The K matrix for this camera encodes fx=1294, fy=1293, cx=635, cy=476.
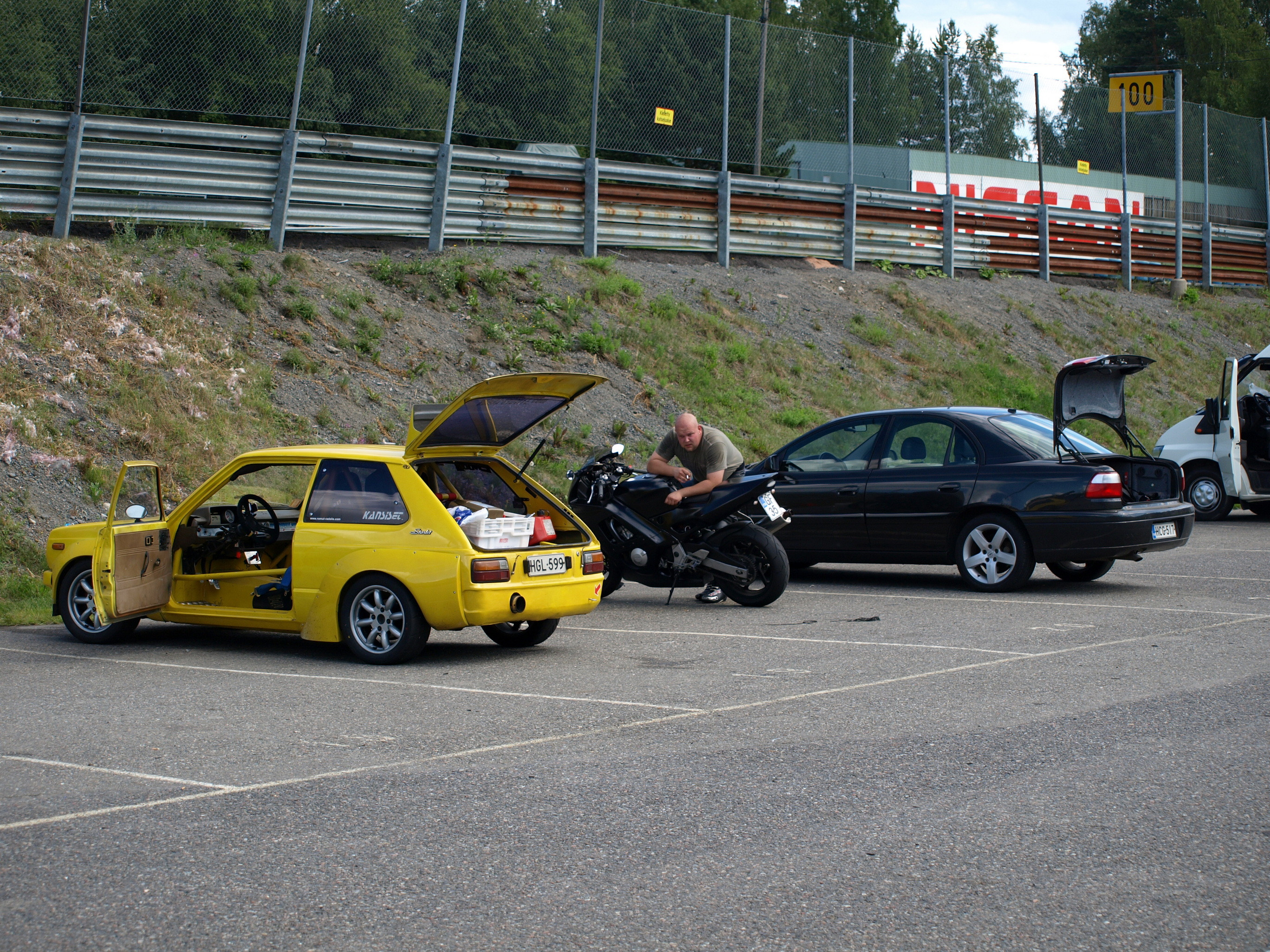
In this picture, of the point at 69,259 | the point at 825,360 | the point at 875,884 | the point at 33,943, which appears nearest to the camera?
the point at 33,943

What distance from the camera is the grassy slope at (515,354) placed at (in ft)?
44.5

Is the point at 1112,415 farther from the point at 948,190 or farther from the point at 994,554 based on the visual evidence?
the point at 948,190

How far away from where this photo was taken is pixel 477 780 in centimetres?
534

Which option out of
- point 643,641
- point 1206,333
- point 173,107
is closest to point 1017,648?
point 643,641

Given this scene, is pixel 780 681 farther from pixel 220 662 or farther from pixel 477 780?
pixel 220 662

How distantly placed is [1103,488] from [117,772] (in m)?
8.10

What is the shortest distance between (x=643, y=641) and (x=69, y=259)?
32.7 feet

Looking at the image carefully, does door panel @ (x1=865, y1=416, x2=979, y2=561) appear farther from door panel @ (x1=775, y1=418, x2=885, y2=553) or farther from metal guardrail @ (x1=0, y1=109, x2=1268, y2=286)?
metal guardrail @ (x1=0, y1=109, x2=1268, y2=286)

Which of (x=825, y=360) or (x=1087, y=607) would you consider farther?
(x=825, y=360)

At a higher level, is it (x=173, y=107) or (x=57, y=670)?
(x=173, y=107)

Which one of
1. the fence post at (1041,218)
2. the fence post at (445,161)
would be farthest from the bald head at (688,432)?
the fence post at (1041,218)

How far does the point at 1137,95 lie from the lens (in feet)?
104

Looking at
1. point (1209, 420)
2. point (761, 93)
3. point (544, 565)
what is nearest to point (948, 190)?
point (761, 93)

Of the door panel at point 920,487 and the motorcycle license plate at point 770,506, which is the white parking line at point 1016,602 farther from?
the motorcycle license plate at point 770,506
